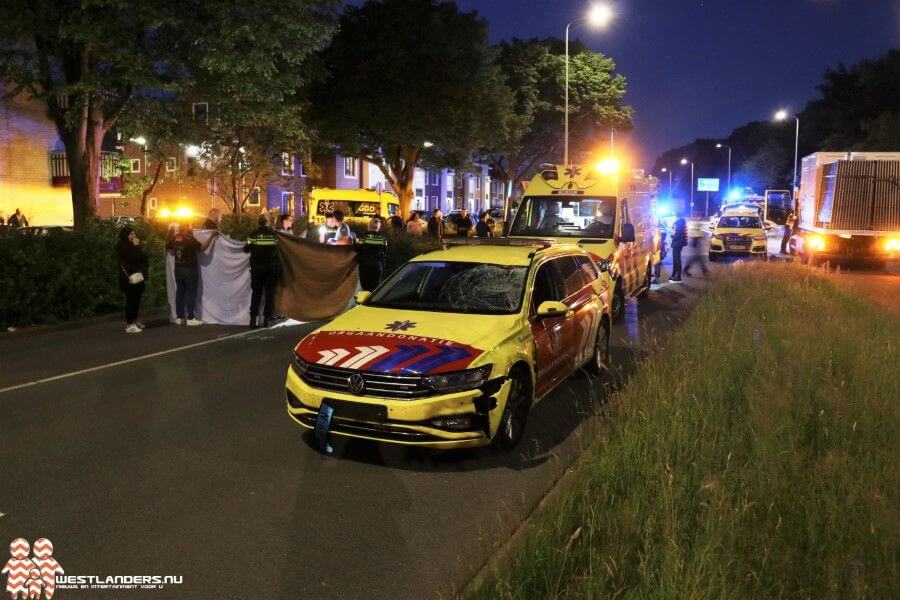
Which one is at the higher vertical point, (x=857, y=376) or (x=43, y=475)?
(x=857, y=376)

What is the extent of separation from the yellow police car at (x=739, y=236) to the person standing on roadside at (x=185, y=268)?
22116 mm

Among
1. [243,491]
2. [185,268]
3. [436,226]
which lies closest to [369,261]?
[185,268]

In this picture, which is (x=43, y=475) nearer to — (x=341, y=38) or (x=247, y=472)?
(x=247, y=472)

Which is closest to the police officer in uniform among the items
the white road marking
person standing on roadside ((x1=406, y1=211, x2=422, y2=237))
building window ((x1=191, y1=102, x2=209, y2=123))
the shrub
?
the white road marking

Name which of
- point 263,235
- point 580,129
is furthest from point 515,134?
point 263,235

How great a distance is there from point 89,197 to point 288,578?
16.7 meters

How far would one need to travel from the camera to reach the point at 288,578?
4.22 metres

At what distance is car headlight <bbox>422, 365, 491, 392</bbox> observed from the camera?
5680mm

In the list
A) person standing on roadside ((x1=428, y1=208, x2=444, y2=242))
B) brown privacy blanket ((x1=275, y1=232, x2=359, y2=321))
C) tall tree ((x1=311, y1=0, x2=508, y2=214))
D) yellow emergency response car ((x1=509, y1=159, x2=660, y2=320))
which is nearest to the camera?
yellow emergency response car ((x1=509, y1=159, x2=660, y2=320))

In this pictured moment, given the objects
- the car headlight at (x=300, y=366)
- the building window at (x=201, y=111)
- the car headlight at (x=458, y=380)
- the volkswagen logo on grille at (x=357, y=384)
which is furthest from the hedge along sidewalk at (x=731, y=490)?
the building window at (x=201, y=111)

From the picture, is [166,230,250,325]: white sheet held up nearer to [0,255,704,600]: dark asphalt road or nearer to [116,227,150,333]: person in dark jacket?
[116,227,150,333]: person in dark jacket

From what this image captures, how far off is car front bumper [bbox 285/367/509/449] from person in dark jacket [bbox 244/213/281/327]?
757cm

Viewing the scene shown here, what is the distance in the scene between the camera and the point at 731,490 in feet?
15.1

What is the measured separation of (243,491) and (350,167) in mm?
48235
